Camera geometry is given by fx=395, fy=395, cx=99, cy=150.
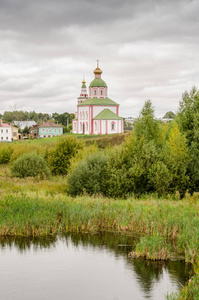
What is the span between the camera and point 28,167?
100 ft

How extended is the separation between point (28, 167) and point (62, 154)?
5274 mm

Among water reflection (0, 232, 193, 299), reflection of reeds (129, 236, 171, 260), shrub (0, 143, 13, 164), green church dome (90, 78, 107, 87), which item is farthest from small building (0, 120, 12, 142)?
reflection of reeds (129, 236, 171, 260)

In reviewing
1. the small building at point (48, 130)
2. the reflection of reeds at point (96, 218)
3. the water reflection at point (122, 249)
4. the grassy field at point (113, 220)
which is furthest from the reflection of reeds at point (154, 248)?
the small building at point (48, 130)

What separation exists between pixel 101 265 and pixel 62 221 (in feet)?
11.9

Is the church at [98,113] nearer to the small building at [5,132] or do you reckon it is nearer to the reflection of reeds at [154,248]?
the small building at [5,132]

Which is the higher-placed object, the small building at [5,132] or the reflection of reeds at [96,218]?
the small building at [5,132]

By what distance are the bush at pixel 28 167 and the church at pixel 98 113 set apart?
4481 centimetres

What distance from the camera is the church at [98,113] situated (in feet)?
248

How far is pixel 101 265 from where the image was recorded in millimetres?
12766

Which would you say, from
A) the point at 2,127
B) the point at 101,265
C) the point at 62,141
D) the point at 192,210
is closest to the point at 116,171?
the point at 192,210

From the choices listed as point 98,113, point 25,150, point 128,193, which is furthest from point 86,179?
point 98,113

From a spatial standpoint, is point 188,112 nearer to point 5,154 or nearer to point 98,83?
point 5,154

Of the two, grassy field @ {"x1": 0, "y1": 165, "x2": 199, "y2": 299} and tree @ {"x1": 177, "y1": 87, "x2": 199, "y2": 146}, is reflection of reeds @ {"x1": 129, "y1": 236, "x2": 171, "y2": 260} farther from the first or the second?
tree @ {"x1": 177, "y1": 87, "x2": 199, "y2": 146}

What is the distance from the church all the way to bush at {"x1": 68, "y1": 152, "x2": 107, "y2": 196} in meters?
52.7
